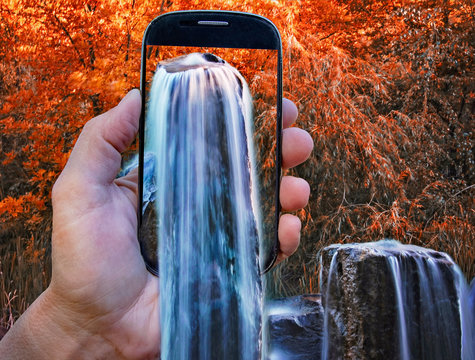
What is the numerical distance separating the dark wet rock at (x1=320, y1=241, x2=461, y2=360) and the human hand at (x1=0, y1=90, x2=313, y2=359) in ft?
2.89

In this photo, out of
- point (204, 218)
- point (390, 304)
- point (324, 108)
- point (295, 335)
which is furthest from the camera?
point (324, 108)

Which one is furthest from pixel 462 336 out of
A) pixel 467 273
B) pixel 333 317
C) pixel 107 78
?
pixel 107 78

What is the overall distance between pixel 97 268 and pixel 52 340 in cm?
14

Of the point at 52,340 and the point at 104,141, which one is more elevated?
the point at 104,141

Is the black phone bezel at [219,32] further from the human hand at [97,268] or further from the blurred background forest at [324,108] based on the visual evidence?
the blurred background forest at [324,108]

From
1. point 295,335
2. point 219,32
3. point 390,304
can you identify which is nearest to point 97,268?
point 219,32

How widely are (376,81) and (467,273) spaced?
952 mm

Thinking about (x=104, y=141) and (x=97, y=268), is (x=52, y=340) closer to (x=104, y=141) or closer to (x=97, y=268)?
(x=97, y=268)

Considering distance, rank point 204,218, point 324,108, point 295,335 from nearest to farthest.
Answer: point 204,218 → point 295,335 → point 324,108

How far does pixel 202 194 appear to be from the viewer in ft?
1.86

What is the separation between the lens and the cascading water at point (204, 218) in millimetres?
551

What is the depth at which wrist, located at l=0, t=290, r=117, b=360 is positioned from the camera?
636mm

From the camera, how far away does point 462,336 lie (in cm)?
146

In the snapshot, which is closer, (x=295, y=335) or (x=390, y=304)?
(x=390, y=304)
